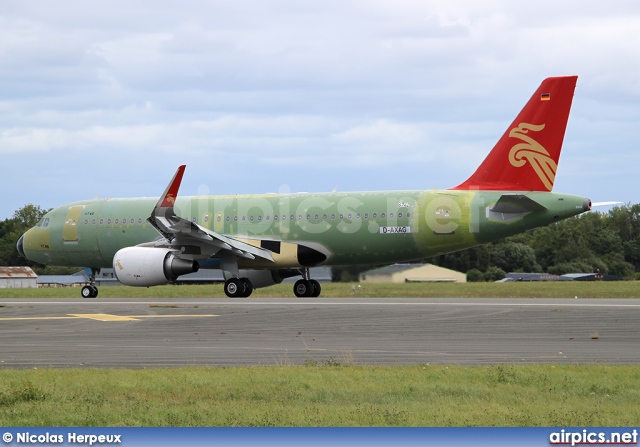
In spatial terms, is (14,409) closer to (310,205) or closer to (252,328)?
(252,328)

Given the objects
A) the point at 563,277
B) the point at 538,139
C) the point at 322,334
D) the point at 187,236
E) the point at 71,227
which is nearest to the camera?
the point at 322,334

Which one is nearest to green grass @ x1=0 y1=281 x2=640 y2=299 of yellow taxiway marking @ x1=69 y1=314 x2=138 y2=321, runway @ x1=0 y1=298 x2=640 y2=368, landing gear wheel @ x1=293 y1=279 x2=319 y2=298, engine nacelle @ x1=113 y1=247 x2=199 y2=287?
landing gear wheel @ x1=293 y1=279 x2=319 y2=298

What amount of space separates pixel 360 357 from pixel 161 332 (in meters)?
6.90

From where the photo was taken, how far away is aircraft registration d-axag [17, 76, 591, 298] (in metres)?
34.6

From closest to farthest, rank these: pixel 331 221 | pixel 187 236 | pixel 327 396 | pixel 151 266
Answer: pixel 327 396, pixel 151 266, pixel 187 236, pixel 331 221

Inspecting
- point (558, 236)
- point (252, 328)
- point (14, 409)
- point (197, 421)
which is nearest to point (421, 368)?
point (197, 421)

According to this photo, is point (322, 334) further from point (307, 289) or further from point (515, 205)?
point (307, 289)

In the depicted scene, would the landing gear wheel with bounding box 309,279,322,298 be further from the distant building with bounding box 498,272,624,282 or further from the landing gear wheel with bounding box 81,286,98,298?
the distant building with bounding box 498,272,624,282

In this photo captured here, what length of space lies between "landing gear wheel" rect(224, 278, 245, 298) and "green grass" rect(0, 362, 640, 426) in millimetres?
23226

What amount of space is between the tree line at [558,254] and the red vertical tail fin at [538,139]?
13.9m

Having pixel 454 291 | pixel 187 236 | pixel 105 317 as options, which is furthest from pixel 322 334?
pixel 454 291

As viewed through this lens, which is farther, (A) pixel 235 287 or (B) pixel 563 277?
(B) pixel 563 277

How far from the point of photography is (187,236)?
36.5 meters

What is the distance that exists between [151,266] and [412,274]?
14.0m
